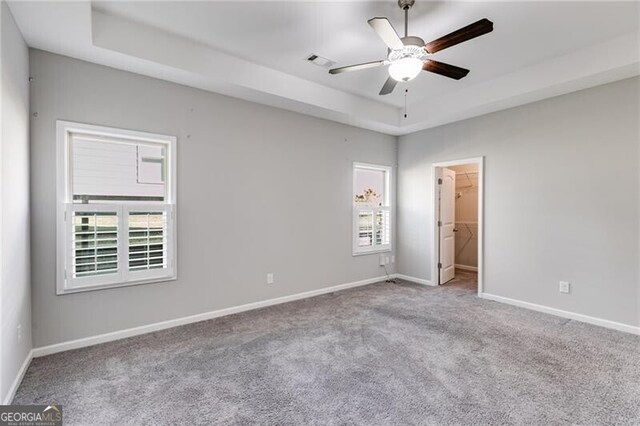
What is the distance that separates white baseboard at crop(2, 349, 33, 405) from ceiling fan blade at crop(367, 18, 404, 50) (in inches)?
133

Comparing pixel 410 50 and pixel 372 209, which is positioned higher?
pixel 410 50

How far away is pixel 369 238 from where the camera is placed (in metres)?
5.36

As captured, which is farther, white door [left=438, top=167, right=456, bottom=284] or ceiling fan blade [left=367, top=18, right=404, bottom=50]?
white door [left=438, top=167, right=456, bottom=284]

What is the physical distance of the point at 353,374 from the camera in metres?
2.44

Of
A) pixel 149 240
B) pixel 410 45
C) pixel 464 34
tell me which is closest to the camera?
pixel 464 34

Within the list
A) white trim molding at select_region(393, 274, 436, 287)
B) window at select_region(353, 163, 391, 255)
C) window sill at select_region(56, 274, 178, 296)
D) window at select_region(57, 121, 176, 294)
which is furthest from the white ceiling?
white trim molding at select_region(393, 274, 436, 287)

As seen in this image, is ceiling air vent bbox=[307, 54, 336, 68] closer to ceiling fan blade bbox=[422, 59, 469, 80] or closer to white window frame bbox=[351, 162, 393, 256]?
ceiling fan blade bbox=[422, 59, 469, 80]

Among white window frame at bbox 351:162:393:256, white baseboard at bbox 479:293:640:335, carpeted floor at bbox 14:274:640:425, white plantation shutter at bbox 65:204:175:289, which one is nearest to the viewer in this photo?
carpeted floor at bbox 14:274:640:425

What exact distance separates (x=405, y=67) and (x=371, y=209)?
3.18 meters

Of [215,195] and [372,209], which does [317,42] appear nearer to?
[215,195]

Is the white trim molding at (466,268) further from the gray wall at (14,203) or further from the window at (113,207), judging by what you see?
the gray wall at (14,203)

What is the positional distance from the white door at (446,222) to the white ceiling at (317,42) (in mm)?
1514

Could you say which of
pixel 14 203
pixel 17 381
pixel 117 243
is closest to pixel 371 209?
pixel 117 243

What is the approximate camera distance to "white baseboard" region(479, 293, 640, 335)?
329cm
